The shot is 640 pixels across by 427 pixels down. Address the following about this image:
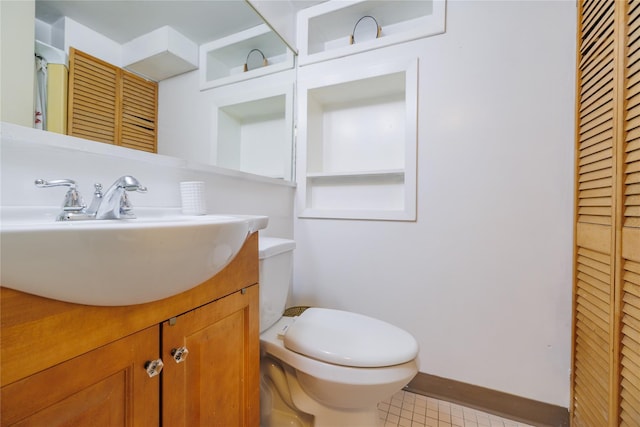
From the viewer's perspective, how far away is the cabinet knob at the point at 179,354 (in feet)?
1.72

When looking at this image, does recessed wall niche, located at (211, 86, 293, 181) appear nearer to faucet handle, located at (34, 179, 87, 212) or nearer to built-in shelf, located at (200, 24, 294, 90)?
built-in shelf, located at (200, 24, 294, 90)

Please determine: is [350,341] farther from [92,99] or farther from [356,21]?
[356,21]

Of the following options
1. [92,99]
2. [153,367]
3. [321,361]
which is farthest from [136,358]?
[92,99]

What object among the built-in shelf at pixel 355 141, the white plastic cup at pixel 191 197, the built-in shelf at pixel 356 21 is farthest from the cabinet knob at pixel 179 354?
the built-in shelf at pixel 356 21

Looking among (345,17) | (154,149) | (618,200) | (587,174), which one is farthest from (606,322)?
(345,17)

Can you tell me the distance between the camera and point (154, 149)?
885 mm

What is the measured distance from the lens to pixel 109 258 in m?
0.35

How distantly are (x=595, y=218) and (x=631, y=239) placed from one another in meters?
0.23

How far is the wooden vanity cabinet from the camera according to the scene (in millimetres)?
336

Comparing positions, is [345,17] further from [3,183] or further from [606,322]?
[606,322]

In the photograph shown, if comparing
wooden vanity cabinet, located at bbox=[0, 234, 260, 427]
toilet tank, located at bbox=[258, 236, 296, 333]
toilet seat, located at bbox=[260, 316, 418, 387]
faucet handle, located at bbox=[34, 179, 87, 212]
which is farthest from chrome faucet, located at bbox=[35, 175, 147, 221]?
toilet seat, located at bbox=[260, 316, 418, 387]

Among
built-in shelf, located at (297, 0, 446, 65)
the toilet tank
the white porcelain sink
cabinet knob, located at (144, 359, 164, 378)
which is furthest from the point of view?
built-in shelf, located at (297, 0, 446, 65)

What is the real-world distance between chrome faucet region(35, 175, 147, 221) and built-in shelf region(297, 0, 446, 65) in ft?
4.24

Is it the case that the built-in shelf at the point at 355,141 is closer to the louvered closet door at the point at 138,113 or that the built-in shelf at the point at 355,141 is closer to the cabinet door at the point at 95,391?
the louvered closet door at the point at 138,113
